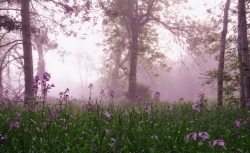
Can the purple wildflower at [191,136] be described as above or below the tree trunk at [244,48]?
below

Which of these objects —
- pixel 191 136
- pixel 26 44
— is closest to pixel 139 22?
pixel 26 44

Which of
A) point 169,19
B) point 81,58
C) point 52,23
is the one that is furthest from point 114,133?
point 81,58

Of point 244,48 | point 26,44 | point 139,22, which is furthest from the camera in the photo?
point 139,22

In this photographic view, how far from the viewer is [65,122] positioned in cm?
510

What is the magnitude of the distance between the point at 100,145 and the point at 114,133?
1.04m

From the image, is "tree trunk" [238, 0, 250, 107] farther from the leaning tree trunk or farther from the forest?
the leaning tree trunk

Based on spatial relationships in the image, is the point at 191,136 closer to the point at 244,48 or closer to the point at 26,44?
the point at 244,48

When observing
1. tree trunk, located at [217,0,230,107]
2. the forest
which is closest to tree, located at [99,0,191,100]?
the forest

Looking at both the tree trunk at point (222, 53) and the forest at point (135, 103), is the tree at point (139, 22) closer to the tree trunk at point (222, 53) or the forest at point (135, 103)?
the forest at point (135, 103)

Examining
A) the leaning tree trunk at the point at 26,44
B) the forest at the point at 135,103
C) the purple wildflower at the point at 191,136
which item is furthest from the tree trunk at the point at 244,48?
the leaning tree trunk at the point at 26,44

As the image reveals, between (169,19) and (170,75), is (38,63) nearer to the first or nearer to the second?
(169,19)

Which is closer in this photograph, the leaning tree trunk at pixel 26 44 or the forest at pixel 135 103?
the forest at pixel 135 103

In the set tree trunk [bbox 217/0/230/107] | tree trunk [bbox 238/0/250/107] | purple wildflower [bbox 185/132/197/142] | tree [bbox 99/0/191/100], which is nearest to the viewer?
purple wildflower [bbox 185/132/197/142]

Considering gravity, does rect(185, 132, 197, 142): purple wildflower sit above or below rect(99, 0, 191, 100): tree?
below
